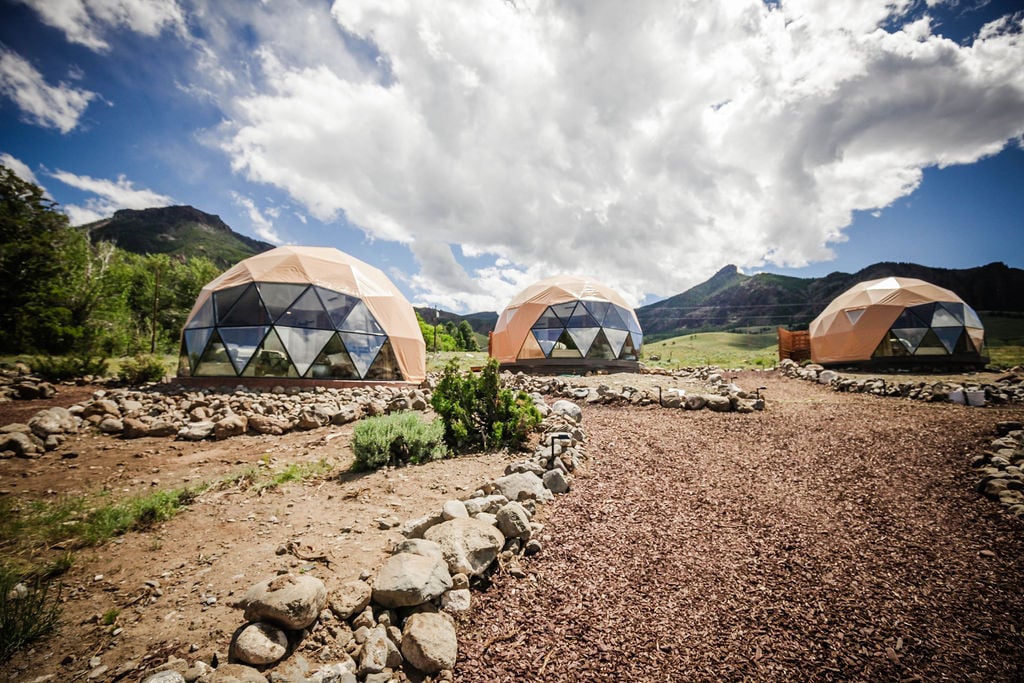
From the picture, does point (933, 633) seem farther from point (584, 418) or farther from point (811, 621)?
point (584, 418)

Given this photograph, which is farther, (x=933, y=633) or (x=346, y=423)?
(x=346, y=423)

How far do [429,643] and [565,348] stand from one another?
20692 mm

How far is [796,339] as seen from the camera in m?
29.8

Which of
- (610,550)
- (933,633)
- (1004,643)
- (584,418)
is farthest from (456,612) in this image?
(584,418)

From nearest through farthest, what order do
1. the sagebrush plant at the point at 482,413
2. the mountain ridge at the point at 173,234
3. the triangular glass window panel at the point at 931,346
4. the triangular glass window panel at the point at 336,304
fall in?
the sagebrush plant at the point at 482,413
the triangular glass window panel at the point at 336,304
the triangular glass window panel at the point at 931,346
the mountain ridge at the point at 173,234

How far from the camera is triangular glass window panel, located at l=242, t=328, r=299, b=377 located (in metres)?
14.5

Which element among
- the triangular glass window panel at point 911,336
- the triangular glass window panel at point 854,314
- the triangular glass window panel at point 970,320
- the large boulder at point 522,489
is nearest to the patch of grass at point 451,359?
the large boulder at point 522,489

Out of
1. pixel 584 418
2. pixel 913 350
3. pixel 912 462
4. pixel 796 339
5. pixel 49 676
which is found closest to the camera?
pixel 49 676

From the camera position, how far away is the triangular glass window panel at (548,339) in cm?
2311

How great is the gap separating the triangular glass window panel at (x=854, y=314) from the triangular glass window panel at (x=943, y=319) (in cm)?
354

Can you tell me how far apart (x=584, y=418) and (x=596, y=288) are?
17.2 metres

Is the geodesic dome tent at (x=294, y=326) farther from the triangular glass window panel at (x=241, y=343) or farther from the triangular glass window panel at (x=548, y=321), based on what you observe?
the triangular glass window panel at (x=548, y=321)

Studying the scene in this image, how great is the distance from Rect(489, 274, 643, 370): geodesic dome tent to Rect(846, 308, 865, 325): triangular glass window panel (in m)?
14.3

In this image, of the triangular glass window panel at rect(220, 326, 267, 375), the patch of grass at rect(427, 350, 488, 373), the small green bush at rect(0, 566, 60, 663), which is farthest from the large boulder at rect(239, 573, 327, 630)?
the patch of grass at rect(427, 350, 488, 373)
